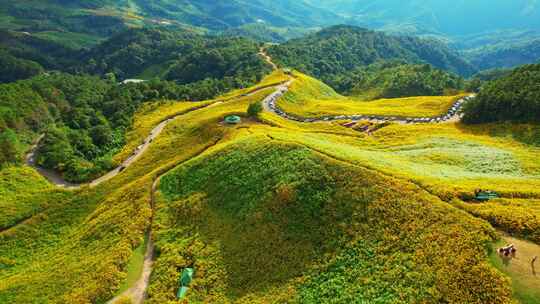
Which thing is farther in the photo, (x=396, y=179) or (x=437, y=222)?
(x=396, y=179)

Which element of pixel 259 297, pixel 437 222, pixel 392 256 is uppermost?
pixel 437 222

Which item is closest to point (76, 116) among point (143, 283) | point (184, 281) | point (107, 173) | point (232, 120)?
point (107, 173)

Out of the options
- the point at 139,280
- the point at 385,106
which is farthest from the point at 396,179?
the point at 385,106

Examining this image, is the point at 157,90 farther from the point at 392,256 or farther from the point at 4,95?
the point at 392,256

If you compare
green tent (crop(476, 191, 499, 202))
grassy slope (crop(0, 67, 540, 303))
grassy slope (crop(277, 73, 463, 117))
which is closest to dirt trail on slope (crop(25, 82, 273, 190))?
grassy slope (crop(0, 67, 540, 303))

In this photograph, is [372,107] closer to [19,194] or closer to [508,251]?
[508,251]

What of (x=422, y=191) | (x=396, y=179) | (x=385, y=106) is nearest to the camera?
(x=422, y=191)

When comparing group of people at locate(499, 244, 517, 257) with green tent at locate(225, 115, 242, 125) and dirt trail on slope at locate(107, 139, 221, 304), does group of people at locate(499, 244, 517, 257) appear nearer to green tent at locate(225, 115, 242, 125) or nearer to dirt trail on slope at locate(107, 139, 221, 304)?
dirt trail on slope at locate(107, 139, 221, 304)

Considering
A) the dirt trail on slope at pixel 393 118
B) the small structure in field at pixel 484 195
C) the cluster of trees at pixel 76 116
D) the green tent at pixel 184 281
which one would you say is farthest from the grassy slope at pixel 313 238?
the dirt trail on slope at pixel 393 118
